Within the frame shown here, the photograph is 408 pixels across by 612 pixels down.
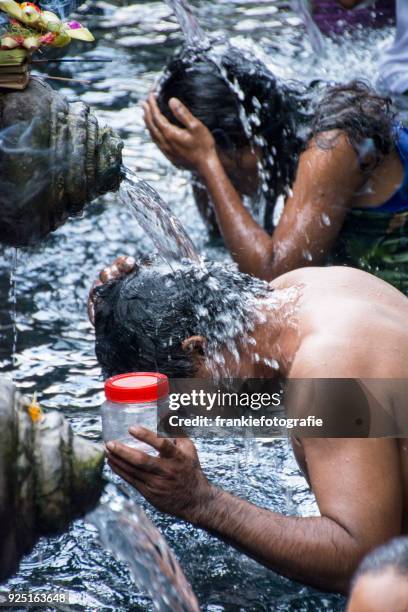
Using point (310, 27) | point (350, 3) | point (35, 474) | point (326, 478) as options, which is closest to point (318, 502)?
point (326, 478)

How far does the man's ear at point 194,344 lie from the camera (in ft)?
10.7

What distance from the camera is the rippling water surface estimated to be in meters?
3.39

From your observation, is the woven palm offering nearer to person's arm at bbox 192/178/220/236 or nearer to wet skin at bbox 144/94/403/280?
wet skin at bbox 144/94/403/280

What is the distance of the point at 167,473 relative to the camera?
9.78 feet

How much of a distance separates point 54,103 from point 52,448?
1.12 meters

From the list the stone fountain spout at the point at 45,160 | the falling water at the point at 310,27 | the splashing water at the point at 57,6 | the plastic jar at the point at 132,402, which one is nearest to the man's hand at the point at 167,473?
the plastic jar at the point at 132,402

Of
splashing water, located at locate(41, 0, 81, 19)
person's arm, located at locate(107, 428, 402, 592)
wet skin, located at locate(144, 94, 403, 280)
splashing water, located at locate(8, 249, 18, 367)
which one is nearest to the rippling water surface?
splashing water, located at locate(8, 249, 18, 367)

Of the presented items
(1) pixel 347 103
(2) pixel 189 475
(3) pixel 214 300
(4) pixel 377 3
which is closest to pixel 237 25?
(4) pixel 377 3

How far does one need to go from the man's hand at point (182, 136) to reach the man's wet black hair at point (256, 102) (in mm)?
52

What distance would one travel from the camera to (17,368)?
4.75 m

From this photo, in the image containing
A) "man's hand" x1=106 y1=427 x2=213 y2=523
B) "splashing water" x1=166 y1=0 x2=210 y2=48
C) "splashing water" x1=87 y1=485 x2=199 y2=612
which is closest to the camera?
"splashing water" x1=87 y1=485 x2=199 y2=612

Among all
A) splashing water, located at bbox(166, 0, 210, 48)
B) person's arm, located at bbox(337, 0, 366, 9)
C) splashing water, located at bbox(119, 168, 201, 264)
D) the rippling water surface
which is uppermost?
person's arm, located at bbox(337, 0, 366, 9)

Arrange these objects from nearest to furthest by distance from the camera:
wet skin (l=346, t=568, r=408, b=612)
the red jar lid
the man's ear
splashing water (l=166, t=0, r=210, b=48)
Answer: wet skin (l=346, t=568, r=408, b=612) < the red jar lid < the man's ear < splashing water (l=166, t=0, r=210, b=48)

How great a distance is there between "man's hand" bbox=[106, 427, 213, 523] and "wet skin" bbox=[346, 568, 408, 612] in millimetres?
757
